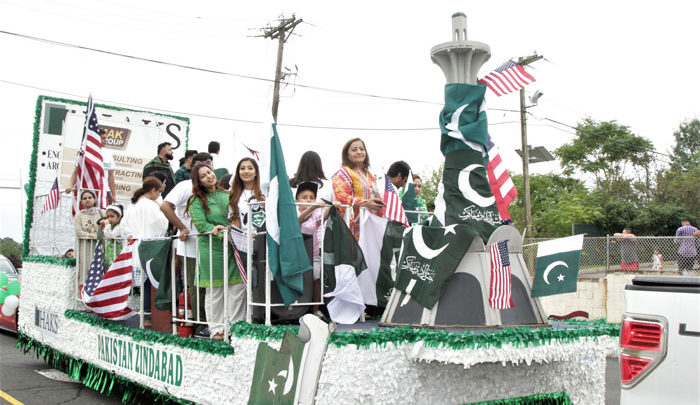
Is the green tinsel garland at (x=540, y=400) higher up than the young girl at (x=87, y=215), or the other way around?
the young girl at (x=87, y=215)

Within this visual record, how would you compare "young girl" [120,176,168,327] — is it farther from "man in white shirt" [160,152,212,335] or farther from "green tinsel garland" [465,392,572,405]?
"green tinsel garland" [465,392,572,405]

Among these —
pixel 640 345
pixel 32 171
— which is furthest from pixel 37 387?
pixel 640 345

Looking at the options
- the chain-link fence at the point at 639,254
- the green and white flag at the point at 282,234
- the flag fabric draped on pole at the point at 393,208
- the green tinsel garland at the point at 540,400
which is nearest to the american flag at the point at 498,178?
the flag fabric draped on pole at the point at 393,208

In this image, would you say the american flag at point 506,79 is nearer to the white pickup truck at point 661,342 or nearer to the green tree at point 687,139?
the white pickup truck at point 661,342

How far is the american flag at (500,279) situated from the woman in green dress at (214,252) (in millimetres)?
2164

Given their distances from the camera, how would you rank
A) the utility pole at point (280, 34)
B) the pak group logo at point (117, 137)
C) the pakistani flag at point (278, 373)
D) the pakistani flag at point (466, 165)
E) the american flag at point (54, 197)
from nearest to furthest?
the pakistani flag at point (278, 373)
the pakistani flag at point (466, 165)
the american flag at point (54, 197)
the pak group logo at point (117, 137)
the utility pole at point (280, 34)

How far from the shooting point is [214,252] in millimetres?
5938

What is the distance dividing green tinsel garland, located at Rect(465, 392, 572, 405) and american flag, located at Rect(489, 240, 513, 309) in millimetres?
669

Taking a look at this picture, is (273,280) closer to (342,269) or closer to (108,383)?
(342,269)

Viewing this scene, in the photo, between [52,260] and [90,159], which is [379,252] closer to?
[90,159]

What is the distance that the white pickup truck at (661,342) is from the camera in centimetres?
267

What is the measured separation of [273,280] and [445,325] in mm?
1416

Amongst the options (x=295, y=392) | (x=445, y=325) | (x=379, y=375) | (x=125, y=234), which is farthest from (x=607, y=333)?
A: (x=125, y=234)

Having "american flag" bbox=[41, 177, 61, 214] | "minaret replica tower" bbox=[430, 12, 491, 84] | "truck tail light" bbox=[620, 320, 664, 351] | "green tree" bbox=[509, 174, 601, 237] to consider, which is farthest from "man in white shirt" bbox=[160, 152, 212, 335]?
"green tree" bbox=[509, 174, 601, 237]
